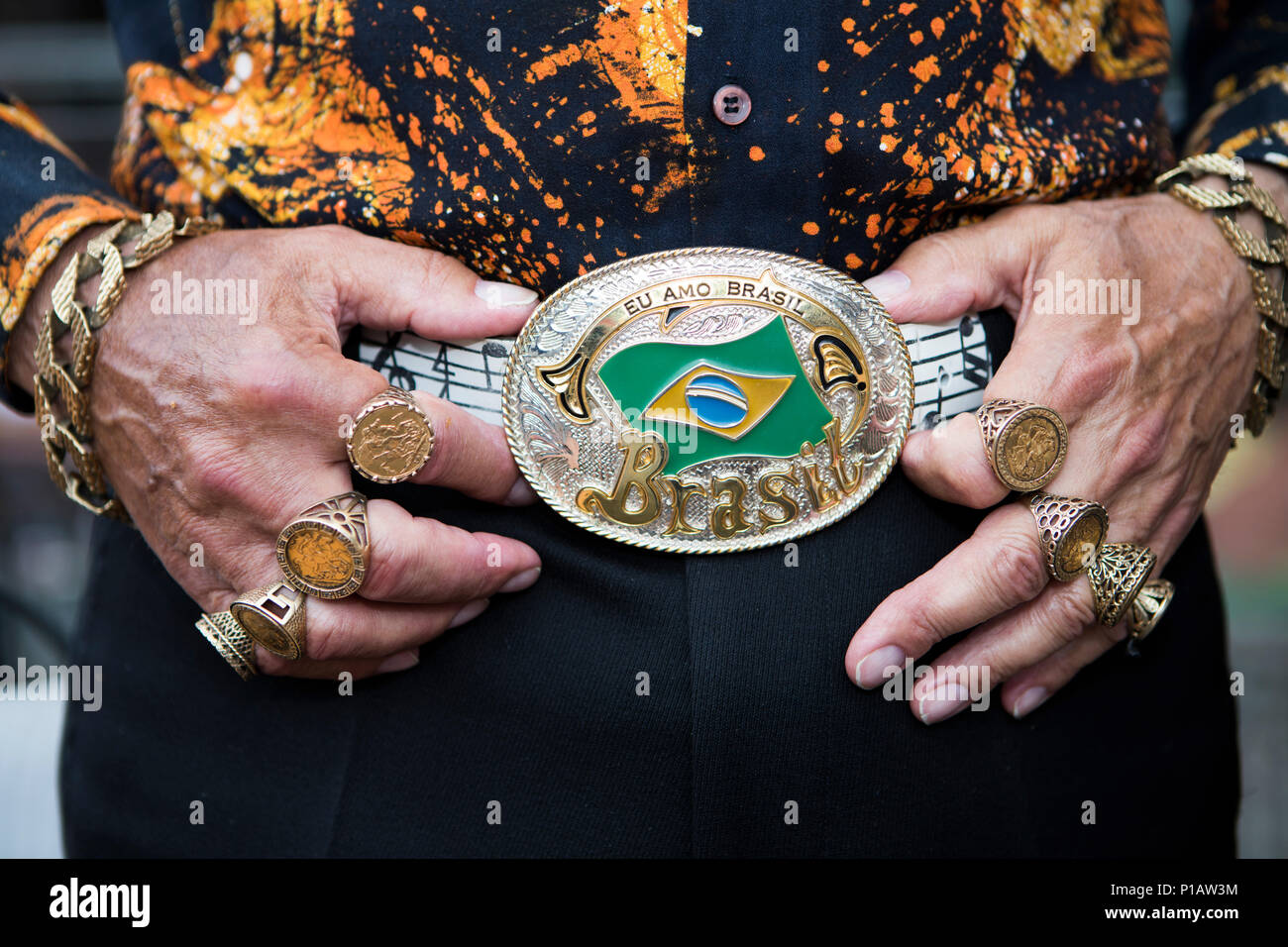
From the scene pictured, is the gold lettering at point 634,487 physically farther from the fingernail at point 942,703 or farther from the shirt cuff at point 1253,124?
the shirt cuff at point 1253,124

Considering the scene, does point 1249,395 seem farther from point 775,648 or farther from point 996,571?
point 775,648

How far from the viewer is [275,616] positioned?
3.24ft

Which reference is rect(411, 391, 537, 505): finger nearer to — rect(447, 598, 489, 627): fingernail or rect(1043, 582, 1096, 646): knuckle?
rect(447, 598, 489, 627): fingernail

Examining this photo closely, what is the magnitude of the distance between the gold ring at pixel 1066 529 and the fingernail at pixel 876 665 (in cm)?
19

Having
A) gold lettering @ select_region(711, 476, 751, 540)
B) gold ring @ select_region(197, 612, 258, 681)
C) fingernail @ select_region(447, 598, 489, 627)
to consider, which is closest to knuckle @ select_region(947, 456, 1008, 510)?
gold lettering @ select_region(711, 476, 751, 540)

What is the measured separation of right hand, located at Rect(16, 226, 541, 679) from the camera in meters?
0.97

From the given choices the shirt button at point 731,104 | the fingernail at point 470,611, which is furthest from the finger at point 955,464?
Result: the fingernail at point 470,611

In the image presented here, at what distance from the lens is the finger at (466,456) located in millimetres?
957

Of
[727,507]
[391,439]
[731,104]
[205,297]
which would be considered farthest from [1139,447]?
[205,297]

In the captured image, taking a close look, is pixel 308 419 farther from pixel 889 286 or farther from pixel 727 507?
pixel 889 286

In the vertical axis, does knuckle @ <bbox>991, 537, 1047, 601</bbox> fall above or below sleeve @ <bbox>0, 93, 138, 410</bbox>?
below

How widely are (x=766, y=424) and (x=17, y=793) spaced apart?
2.14 m

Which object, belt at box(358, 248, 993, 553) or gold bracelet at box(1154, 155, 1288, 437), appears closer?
belt at box(358, 248, 993, 553)
